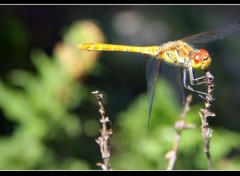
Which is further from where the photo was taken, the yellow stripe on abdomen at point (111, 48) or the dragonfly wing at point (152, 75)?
the yellow stripe on abdomen at point (111, 48)

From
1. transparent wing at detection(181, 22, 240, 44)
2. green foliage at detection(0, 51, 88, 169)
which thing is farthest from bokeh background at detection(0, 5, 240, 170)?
transparent wing at detection(181, 22, 240, 44)

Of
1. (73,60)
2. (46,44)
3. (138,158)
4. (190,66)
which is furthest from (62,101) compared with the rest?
(46,44)

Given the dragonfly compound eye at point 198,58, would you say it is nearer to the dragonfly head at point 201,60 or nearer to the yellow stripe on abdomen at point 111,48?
the dragonfly head at point 201,60

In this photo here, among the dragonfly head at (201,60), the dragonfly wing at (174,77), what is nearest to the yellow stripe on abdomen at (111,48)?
the dragonfly wing at (174,77)

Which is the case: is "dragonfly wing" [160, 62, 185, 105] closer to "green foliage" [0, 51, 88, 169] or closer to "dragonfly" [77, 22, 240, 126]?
"dragonfly" [77, 22, 240, 126]

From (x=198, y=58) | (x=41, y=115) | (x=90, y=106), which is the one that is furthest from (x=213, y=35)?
(x=41, y=115)

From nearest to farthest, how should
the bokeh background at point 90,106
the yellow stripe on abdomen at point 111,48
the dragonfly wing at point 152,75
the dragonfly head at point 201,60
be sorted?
the dragonfly wing at point 152,75 < the dragonfly head at point 201,60 < the bokeh background at point 90,106 < the yellow stripe on abdomen at point 111,48

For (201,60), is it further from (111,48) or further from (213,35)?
(111,48)

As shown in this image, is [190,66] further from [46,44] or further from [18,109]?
[46,44]
